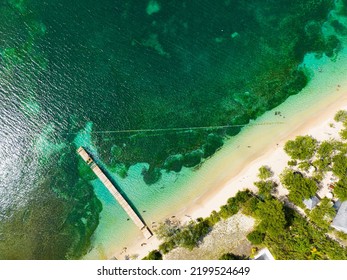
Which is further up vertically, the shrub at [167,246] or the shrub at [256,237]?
the shrub at [167,246]

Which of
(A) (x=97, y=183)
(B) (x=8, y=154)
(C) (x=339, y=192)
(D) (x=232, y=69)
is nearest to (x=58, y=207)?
(A) (x=97, y=183)

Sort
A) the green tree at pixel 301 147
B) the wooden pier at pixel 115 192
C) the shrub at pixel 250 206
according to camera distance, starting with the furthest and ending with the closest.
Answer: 1. the wooden pier at pixel 115 192
2. the green tree at pixel 301 147
3. the shrub at pixel 250 206

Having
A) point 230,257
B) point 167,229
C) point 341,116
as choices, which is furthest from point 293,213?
point 167,229

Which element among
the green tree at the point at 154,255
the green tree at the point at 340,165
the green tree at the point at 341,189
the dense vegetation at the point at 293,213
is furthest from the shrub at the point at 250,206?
the green tree at the point at 154,255

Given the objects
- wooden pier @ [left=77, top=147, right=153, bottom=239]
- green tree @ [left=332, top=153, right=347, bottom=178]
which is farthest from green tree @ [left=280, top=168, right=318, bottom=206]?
wooden pier @ [left=77, top=147, right=153, bottom=239]

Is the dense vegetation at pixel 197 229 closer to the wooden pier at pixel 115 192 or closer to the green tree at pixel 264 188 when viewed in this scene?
the green tree at pixel 264 188

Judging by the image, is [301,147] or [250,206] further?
[301,147]

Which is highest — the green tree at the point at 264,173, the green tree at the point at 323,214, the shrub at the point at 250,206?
the green tree at the point at 264,173

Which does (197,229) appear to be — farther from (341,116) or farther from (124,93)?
(341,116)
